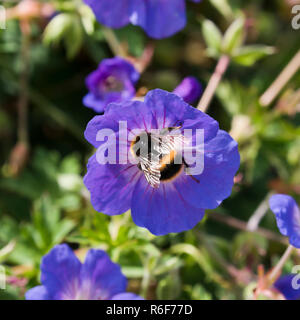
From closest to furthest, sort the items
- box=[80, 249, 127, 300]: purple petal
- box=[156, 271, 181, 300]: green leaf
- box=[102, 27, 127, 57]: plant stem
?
box=[80, 249, 127, 300]: purple petal < box=[156, 271, 181, 300]: green leaf < box=[102, 27, 127, 57]: plant stem

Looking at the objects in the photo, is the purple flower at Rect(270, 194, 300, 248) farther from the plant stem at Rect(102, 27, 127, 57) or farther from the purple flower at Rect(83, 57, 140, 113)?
the plant stem at Rect(102, 27, 127, 57)

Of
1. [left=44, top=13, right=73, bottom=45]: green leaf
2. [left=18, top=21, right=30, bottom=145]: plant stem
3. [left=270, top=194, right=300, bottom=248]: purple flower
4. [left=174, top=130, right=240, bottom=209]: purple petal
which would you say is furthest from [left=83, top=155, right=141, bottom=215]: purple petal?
[left=18, top=21, right=30, bottom=145]: plant stem

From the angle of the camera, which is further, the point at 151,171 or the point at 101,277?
the point at 101,277

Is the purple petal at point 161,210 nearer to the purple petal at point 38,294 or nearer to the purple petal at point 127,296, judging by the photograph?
the purple petal at point 127,296

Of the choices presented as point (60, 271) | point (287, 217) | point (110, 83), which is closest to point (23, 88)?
point (110, 83)

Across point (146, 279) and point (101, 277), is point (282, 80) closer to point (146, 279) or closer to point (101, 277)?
point (146, 279)

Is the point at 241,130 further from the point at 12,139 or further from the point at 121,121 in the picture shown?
the point at 12,139
